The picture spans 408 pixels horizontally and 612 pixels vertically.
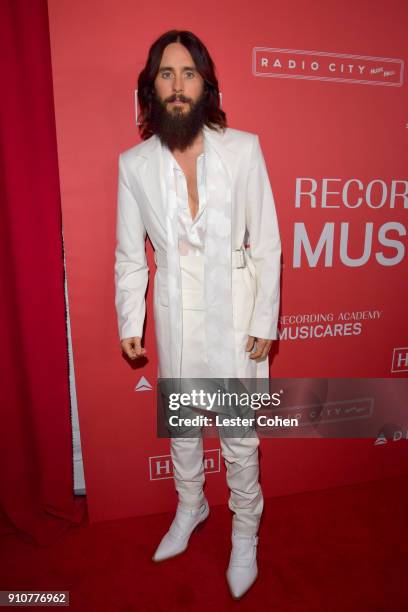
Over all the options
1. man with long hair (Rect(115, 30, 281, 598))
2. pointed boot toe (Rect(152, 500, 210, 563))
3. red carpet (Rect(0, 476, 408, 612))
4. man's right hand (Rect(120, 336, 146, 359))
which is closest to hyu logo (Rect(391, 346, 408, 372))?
red carpet (Rect(0, 476, 408, 612))

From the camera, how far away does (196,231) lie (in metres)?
1.55

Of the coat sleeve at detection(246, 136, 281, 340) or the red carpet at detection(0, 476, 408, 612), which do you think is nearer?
the coat sleeve at detection(246, 136, 281, 340)

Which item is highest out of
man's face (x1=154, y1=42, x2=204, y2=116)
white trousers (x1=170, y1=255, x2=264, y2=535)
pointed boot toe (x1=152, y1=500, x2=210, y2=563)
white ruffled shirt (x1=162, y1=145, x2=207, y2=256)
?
man's face (x1=154, y1=42, x2=204, y2=116)

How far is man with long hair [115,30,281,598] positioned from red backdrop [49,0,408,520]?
0.22 metres

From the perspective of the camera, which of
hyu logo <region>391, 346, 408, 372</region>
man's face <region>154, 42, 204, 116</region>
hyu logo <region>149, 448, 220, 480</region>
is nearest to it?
man's face <region>154, 42, 204, 116</region>

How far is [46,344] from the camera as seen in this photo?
→ 6.29 ft

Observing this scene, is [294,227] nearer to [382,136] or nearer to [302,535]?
[382,136]

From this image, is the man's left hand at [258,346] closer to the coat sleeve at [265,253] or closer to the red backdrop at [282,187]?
the coat sleeve at [265,253]

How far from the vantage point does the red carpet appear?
167cm

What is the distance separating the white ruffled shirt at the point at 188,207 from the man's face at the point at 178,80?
0.50 ft

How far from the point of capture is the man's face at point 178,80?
1.44m

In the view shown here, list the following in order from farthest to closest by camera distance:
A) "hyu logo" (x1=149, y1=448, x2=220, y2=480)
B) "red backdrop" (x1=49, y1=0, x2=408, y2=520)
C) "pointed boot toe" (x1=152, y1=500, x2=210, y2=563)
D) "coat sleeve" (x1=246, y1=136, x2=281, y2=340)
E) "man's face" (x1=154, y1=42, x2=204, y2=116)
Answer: "hyu logo" (x1=149, y1=448, x2=220, y2=480) < "pointed boot toe" (x1=152, y1=500, x2=210, y2=563) < "red backdrop" (x1=49, y1=0, x2=408, y2=520) < "coat sleeve" (x1=246, y1=136, x2=281, y2=340) < "man's face" (x1=154, y1=42, x2=204, y2=116)

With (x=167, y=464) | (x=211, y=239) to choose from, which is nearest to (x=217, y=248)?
(x=211, y=239)

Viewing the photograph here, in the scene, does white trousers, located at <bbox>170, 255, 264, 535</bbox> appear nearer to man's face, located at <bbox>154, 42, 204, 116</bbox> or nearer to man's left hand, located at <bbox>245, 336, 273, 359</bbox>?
man's left hand, located at <bbox>245, 336, 273, 359</bbox>
